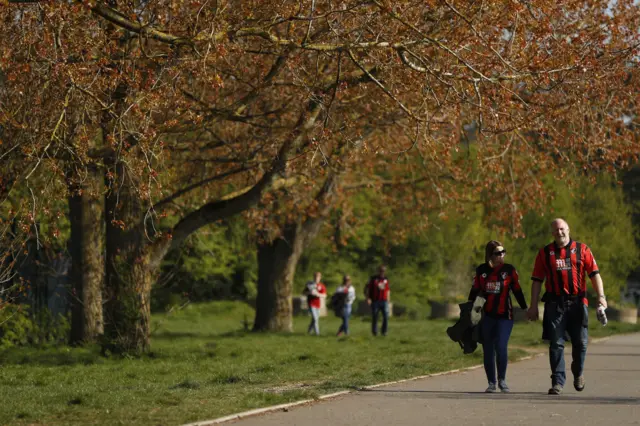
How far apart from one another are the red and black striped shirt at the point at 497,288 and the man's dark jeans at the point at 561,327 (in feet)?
1.66

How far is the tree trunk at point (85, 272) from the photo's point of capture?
23672 mm

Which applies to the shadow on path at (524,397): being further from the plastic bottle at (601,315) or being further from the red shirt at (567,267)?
the red shirt at (567,267)

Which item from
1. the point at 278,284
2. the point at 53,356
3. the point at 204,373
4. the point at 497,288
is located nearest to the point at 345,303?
the point at 278,284

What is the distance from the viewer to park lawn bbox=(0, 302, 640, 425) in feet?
37.1

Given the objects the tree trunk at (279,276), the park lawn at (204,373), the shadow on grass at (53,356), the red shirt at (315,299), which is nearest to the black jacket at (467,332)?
the park lawn at (204,373)

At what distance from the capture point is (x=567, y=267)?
13.1 m

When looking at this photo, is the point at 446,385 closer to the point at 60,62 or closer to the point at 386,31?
the point at 386,31

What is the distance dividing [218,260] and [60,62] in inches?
→ 1329

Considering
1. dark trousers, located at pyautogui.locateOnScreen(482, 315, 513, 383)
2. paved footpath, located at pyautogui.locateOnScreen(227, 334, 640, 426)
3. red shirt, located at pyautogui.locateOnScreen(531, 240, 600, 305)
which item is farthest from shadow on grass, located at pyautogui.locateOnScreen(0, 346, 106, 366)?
red shirt, located at pyautogui.locateOnScreen(531, 240, 600, 305)

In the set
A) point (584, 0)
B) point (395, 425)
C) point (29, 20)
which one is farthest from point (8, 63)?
point (584, 0)

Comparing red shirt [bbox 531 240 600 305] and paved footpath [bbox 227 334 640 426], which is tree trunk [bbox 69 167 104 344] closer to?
paved footpath [bbox 227 334 640 426]

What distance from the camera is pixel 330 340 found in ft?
87.0

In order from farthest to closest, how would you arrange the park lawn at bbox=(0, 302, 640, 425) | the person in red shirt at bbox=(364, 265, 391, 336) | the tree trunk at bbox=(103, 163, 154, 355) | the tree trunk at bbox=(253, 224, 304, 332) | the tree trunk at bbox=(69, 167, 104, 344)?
1. the tree trunk at bbox=(253, 224, 304, 332)
2. the person in red shirt at bbox=(364, 265, 391, 336)
3. the tree trunk at bbox=(69, 167, 104, 344)
4. the tree trunk at bbox=(103, 163, 154, 355)
5. the park lawn at bbox=(0, 302, 640, 425)

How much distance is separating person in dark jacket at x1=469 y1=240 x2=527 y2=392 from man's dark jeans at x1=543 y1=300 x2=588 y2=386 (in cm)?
55
